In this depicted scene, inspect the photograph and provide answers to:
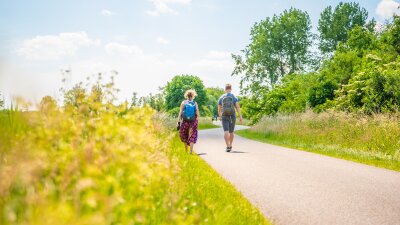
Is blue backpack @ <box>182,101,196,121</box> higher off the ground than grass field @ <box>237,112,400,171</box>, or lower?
higher

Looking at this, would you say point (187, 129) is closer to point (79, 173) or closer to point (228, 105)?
point (228, 105)

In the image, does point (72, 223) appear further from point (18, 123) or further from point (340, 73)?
point (340, 73)

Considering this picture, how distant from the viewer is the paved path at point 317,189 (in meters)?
5.59

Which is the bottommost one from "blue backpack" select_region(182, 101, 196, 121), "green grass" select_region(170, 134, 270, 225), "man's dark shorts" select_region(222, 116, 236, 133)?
"green grass" select_region(170, 134, 270, 225)

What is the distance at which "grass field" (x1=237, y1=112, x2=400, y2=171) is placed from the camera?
12367 mm

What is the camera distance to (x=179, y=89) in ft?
280

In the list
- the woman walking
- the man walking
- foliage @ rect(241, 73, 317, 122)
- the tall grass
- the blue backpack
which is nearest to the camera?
the tall grass

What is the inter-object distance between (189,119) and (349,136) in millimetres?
6824

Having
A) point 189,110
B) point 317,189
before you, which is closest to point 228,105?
point 189,110

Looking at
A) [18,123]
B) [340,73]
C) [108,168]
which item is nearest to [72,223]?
[108,168]

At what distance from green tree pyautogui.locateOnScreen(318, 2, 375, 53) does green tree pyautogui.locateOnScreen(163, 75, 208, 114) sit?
32.6m

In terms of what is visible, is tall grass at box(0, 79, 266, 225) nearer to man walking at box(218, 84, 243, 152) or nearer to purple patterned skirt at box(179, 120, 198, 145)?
purple patterned skirt at box(179, 120, 198, 145)

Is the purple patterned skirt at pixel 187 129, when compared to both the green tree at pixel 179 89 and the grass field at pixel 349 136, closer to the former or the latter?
the grass field at pixel 349 136

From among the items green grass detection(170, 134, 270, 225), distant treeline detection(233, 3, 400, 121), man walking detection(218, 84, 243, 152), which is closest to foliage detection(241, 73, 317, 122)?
distant treeline detection(233, 3, 400, 121)
